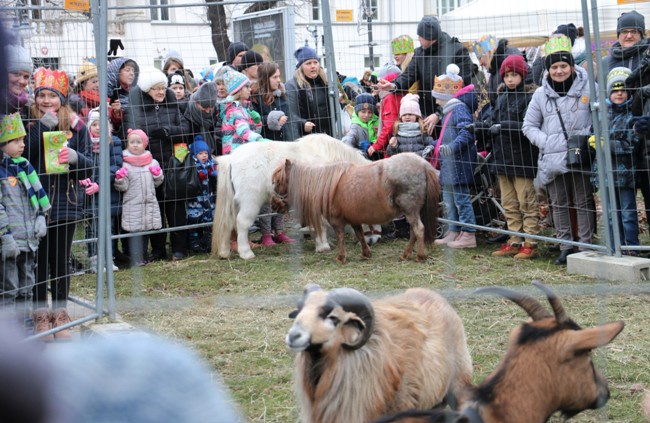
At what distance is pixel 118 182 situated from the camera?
8000mm

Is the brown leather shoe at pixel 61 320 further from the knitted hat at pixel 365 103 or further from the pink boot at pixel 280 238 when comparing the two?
the knitted hat at pixel 365 103

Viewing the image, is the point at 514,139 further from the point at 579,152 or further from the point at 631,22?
the point at 631,22

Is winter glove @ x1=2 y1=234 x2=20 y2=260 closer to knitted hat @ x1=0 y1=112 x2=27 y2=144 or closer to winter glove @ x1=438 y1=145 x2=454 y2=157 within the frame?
knitted hat @ x1=0 y1=112 x2=27 y2=144

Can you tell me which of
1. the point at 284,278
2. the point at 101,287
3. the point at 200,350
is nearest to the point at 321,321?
the point at 200,350

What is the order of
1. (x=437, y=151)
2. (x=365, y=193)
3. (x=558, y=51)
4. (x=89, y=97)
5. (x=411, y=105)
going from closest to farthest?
(x=89, y=97), (x=558, y=51), (x=365, y=193), (x=437, y=151), (x=411, y=105)

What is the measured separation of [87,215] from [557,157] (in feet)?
12.9

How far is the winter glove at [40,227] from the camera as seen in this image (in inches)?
204

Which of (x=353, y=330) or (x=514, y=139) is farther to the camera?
(x=514, y=139)

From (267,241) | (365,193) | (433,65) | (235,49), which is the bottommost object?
(267,241)

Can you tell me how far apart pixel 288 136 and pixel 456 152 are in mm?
1943

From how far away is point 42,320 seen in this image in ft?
18.2

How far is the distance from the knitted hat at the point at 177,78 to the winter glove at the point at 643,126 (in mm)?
4681

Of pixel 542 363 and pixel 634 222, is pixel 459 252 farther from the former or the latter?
pixel 542 363

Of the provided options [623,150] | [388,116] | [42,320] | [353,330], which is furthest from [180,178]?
[353,330]
